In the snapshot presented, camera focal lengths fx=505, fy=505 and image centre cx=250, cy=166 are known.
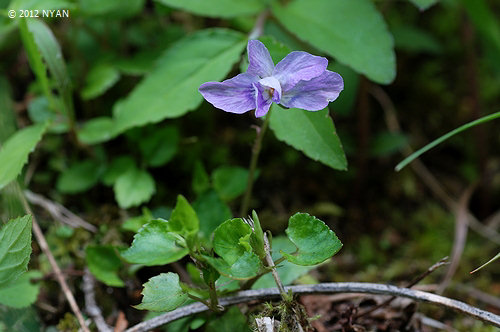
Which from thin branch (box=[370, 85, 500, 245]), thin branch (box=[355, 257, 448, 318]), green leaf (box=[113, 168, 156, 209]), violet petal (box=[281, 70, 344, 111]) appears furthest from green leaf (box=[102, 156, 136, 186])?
thin branch (box=[370, 85, 500, 245])

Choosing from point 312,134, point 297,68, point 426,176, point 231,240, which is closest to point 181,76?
point 312,134

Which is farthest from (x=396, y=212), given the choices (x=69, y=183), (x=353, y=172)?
(x=69, y=183)

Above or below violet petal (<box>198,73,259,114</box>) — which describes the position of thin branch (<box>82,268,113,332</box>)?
below

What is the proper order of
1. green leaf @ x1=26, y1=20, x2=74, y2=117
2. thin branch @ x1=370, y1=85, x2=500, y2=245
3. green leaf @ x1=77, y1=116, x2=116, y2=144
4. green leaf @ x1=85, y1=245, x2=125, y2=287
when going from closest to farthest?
green leaf @ x1=85, y1=245, x2=125, y2=287 < green leaf @ x1=26, y1=20, x2=74, y2=117 < green leaf @ x1=77, y1=116, x2=116, y2=144 < thin branch @ x1=370, y1=85, x2=500, y2=245

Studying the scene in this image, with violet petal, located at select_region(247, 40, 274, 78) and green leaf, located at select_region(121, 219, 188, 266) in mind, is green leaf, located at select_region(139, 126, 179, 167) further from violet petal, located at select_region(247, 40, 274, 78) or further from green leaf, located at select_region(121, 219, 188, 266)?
violet petal, located at select_region(247, 40, 274, 78)

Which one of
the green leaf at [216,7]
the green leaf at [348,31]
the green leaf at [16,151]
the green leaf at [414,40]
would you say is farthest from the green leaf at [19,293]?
the green leaf at [414,40]

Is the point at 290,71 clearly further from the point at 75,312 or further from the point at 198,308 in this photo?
the point at 75,312
